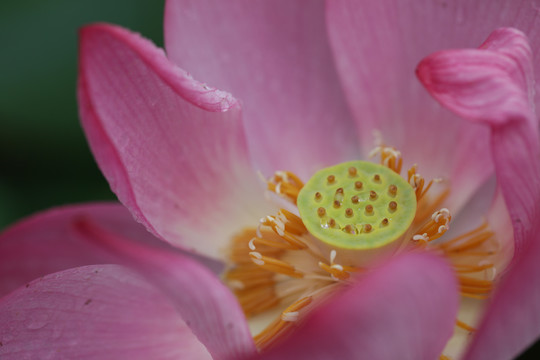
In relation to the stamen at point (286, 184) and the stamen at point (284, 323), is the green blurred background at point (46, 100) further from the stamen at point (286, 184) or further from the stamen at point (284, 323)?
the stamen at point (284, 323)

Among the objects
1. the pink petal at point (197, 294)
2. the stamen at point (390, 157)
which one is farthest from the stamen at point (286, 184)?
the pink petal at point (197, 294)

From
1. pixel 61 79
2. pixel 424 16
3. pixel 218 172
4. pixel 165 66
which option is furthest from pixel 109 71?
pixel 61 79

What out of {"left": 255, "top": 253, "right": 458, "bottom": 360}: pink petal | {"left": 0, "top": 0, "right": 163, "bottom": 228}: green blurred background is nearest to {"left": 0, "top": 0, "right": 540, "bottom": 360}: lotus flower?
{"left": 255, "top": 253, "right": 458, "bottom": 360}: pink petal

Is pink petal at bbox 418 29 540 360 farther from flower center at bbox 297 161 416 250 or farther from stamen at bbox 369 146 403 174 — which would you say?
stamen at bbox 369 146 403 174

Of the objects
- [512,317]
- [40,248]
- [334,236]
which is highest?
[512,317]

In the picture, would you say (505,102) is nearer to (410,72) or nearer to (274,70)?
(410,72)

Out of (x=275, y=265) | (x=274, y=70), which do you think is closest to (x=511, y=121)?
(x=275, y=265)

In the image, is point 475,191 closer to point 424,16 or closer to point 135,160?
point 424,16
